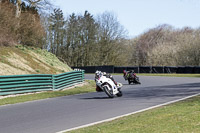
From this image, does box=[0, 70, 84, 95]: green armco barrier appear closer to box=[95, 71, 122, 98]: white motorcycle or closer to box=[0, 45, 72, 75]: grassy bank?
box=[0, 45, 72, 75]: grassy bank

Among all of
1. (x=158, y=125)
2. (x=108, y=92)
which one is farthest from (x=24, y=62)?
(x=158, y=125)

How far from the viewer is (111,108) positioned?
1177 cm

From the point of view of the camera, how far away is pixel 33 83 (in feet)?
63.6

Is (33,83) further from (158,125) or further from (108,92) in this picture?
(158,125)

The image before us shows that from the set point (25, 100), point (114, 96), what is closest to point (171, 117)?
point (114, 96)

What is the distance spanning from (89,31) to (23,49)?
40.0m

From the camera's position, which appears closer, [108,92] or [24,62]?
[108,92]

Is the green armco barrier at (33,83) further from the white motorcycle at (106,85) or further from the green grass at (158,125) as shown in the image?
the green grass at (158,125)

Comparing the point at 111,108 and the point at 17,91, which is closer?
the point at 111,108

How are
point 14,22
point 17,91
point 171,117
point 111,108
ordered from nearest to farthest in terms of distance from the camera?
point 171,117, point 111,108, point 17,91, point 14,22

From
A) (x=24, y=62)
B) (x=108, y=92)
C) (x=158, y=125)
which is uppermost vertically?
(x=24, y=62)

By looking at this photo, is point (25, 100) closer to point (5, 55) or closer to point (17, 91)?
point (17, 91)

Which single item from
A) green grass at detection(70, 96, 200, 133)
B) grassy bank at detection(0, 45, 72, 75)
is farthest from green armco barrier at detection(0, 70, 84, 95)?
green grass at detection(70, 96, 200, 133)

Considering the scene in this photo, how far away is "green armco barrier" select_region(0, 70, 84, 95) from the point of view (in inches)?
685
